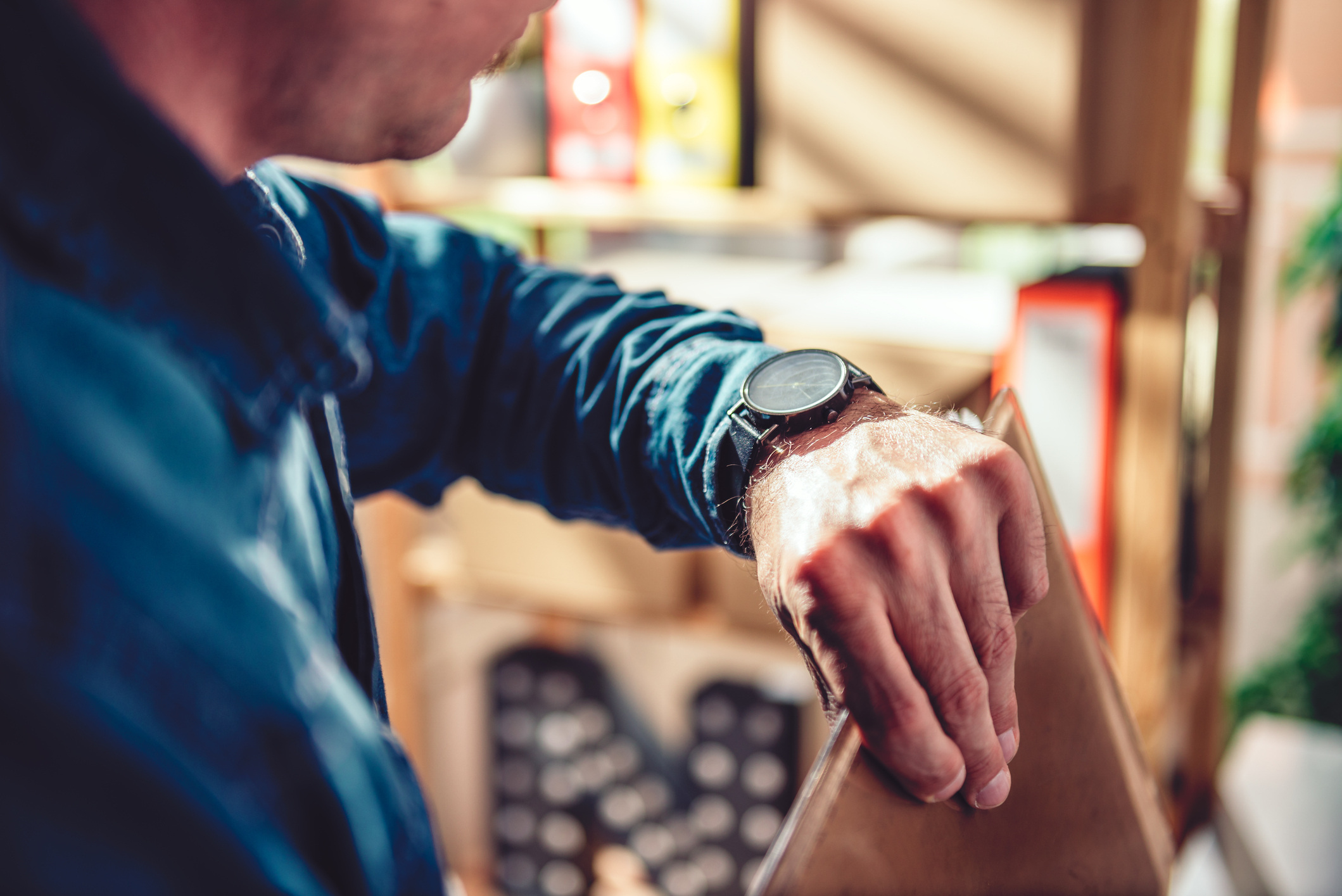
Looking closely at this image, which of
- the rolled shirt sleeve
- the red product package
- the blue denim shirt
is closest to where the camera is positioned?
the blue denim shirt

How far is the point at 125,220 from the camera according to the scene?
0.38 m

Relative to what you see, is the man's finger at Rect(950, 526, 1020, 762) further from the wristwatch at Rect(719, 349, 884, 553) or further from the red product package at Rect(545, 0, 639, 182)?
the red product package at Rect(545, 0, 639, 182)

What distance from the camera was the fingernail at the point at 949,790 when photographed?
44cm

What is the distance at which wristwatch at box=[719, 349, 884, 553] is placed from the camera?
A: 58 centimetres

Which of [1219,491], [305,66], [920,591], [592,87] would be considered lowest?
[1219,491]

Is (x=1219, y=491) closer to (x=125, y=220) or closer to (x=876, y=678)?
(x=876, y=678)

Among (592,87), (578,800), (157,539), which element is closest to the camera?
(157,539)

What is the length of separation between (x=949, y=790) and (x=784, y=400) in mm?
242

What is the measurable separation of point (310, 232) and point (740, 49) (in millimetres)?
936

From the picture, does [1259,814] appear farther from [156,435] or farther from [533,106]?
[156,435]

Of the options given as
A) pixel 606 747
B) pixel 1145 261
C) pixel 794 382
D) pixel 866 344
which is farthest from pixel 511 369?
pixel 606 747

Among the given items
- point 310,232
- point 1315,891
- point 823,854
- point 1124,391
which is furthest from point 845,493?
point 1315,891

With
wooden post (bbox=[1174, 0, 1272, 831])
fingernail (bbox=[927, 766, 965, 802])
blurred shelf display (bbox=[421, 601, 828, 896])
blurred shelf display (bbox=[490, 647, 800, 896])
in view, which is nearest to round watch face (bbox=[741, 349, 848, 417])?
fingernail (bbox=[927, 766, 965, 802])

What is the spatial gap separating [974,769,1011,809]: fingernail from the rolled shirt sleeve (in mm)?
261
